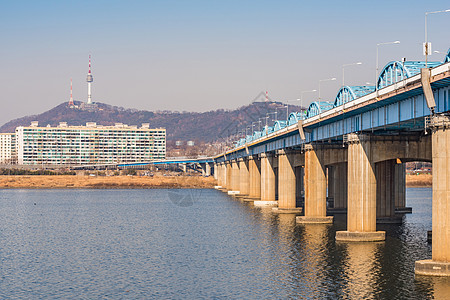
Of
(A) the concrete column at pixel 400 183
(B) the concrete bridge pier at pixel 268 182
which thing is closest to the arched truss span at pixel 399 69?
(A) the concrete column at pixel 400 183

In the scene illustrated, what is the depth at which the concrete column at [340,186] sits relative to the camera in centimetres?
10644

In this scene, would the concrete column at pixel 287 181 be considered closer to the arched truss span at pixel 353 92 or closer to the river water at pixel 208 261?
the river water at pixel 208 261

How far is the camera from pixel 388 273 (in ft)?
166

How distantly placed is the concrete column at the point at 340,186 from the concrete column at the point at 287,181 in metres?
7.28

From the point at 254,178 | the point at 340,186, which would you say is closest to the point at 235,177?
the point at 254,178

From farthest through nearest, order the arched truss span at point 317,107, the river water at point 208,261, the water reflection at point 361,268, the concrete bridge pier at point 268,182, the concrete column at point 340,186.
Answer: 1. the concrete bridge pier at point 268,182
2. the concrete column at point 340,186
3. the arched truss span at point 317,107
4. the river water at point 208,261
5. the water reflection at point 361,268

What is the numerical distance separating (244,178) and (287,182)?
66.4 m

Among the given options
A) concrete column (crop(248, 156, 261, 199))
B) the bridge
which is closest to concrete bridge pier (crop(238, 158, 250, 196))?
concrete column (crop(248, 156, 261, 199))

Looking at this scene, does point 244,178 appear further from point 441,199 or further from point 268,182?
point 441,199

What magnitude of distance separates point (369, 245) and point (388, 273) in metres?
14.1

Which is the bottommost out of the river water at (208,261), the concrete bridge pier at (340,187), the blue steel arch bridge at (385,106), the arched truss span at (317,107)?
the river water at (208,261)

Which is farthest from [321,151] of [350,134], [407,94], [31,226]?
[31,226]

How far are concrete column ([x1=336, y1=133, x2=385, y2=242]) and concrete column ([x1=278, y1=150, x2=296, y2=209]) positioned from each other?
4162cm

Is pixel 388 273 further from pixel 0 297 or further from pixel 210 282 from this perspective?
pixel 0 297
